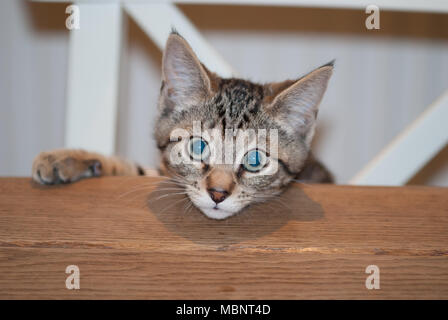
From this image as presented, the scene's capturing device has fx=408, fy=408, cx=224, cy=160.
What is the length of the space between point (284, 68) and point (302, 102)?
1.07 m

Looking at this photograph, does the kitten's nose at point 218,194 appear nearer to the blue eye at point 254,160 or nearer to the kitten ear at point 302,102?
the blue eye at point 254,160

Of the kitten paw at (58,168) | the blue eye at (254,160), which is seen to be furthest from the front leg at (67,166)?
the blue eye at (254,160)

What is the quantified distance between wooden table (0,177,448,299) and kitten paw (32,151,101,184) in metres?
0.11

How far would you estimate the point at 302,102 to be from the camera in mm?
1106

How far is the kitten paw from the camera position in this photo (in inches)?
40.6

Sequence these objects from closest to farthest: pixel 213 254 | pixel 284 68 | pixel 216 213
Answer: pixel 213 254
pixel 216 213
pixel 284 68

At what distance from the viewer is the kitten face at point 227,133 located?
99 centimetres

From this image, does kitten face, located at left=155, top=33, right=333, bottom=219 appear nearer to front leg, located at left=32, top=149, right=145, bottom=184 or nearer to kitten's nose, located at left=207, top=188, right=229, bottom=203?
kitten's nose, located at left=207, top=188, right=229, bottom=203

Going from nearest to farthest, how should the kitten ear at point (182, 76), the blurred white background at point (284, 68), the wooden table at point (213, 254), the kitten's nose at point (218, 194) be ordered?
1. the wooden table at point (213, 254)
2. the kitten's nose at point (218, 194)
3. the kitten ear at point (182, 76)
4. the blurred white background at point (284, 68)

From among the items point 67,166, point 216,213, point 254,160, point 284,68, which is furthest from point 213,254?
point 284,68

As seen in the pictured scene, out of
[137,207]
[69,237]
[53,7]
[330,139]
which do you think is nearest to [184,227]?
[137,207]

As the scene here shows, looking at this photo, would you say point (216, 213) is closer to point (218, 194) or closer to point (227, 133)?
point (218, 194)

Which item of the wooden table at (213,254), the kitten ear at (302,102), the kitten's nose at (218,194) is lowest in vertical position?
the wooden table at (213,254)

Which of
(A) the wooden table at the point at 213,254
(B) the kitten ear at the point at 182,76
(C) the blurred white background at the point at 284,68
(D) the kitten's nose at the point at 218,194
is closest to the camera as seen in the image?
(A) the wooden table at the point at 213,254
